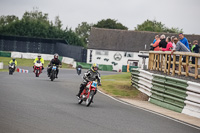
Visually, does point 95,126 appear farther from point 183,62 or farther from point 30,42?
point 30,42

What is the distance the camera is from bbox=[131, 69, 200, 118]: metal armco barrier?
14391 millimetres

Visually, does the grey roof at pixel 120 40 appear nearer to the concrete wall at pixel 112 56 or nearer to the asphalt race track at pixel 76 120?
the concrete wall at pixel 112 56

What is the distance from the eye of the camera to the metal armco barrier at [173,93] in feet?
47.2

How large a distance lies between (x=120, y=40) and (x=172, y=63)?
6543 cm

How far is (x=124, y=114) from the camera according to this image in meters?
13.1

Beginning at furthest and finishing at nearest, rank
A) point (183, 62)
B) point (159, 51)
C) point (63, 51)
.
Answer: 1. point (63, 51)
2. point (159, 51)
3. point (183, 62)

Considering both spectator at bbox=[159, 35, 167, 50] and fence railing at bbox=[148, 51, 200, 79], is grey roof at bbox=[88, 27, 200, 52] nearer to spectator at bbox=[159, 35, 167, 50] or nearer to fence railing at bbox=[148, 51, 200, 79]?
fence railing at bbox=[148, 51, 200, 79]

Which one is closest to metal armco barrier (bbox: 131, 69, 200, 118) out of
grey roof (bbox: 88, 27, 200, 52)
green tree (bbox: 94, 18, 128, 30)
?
grey roof (bbox: 88, 27, 200, 52)

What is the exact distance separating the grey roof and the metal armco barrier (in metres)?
61.6

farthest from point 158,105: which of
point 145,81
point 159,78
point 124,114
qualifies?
point 124,114

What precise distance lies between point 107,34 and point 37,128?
7557 cm

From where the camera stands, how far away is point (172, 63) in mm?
18047

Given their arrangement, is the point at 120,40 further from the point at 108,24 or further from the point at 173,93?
the point at 173,93

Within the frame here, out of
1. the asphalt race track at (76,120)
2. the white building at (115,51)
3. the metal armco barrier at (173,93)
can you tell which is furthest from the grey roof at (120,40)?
the asphalt race track at (76,120)
